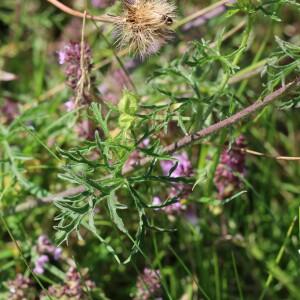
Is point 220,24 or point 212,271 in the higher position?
point 220,24

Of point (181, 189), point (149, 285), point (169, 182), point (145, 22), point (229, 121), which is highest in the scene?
point (145, 22)

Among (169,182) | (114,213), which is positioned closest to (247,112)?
(169,182)

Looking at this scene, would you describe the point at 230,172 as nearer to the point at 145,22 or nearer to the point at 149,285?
the point at 149,285

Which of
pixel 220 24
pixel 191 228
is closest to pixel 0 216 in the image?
pixel 191 228

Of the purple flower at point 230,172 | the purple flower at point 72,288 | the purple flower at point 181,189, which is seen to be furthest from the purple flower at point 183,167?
the purple flower at point 72,288

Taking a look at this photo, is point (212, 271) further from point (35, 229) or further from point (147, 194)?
point (35, 229)

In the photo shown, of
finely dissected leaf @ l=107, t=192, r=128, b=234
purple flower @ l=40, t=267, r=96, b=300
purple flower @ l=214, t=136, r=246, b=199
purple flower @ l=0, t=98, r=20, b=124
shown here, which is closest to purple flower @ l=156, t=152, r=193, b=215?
purple flower @ l=214, t=136, r=246, b=199
